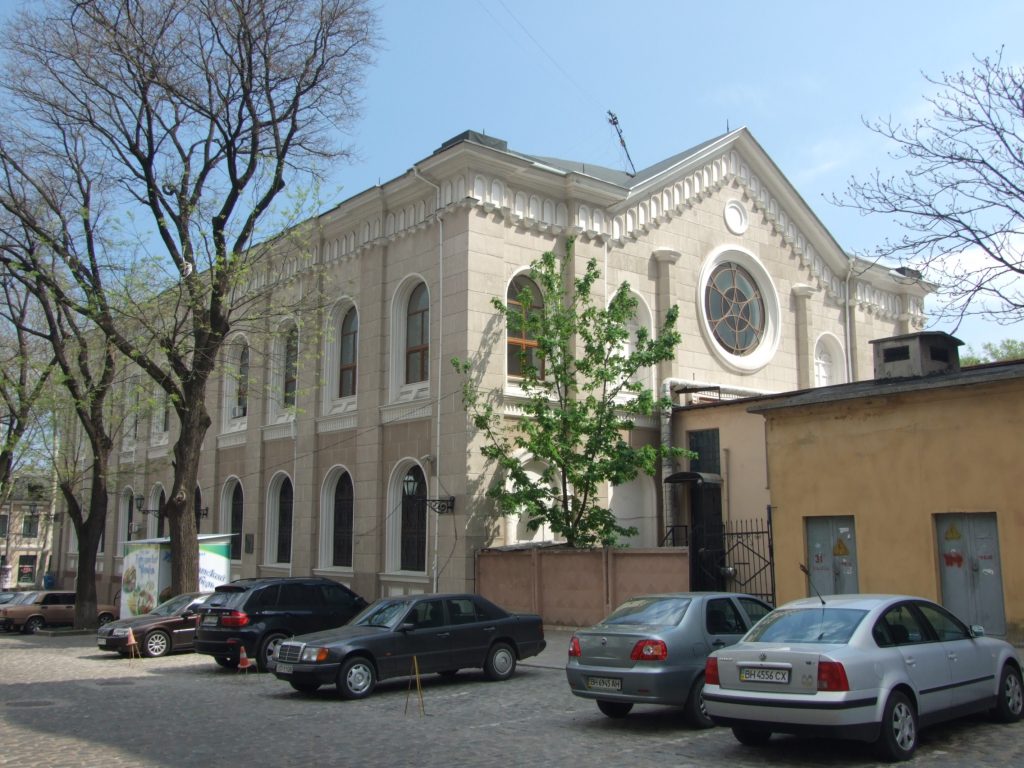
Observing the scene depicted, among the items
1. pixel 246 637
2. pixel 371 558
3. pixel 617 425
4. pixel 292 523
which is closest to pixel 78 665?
pixel 246 637

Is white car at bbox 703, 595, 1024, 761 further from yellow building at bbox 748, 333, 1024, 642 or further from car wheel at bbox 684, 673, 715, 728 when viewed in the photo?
yellow building at bbox 748, 333, 1024, 642

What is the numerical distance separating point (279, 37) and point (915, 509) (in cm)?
1735

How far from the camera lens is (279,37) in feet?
74.2

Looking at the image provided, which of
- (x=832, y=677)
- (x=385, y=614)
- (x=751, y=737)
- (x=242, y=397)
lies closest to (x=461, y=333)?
(x=385, y=614)

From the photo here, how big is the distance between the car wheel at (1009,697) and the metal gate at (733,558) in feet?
35.2

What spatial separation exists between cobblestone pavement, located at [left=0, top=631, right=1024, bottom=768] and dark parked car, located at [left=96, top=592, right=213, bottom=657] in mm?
3470

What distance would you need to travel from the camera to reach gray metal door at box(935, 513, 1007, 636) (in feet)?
A: 46.4

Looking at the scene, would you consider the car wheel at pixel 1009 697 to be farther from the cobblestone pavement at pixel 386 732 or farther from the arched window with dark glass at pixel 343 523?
the arched window with dark glass at pixel 343 523

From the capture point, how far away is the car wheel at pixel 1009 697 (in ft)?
32.8

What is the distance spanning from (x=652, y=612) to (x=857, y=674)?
3194mm

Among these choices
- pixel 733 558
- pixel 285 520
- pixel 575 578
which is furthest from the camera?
pixel 285 520

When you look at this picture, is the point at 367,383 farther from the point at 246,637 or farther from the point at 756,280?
the point at 756,280

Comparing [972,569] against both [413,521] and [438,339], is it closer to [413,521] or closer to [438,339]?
[438,339]

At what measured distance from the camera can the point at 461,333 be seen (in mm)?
22625
